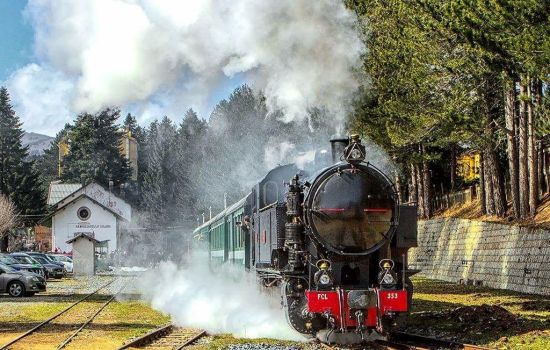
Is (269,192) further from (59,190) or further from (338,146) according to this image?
(59,190)

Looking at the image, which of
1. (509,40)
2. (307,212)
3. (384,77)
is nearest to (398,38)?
(384,77)

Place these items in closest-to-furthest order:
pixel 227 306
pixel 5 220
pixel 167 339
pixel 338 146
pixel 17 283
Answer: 1. pixel 338 146
2. pixel 167 339
3. pixel 227 306
4. pixel 17 283
5. pixel 5 220

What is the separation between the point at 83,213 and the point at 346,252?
59.8m

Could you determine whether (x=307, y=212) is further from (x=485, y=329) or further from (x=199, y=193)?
(x=199, y=193)

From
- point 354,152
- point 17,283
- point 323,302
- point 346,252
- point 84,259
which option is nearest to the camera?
point 323,302

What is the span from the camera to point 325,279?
44.3 ft

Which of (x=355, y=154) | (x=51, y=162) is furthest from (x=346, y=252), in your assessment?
(x=51, y=162)

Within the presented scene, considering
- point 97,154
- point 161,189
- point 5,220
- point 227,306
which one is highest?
point 97,154

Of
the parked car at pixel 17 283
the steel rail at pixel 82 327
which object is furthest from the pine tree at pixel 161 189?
the steel rail at pixel 82 327

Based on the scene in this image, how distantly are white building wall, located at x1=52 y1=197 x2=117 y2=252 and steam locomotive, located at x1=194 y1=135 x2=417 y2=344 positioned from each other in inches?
2284

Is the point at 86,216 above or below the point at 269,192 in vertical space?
above

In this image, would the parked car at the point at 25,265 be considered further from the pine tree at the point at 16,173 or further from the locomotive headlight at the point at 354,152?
the pine tree at the point at 16,173

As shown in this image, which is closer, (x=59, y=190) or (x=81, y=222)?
(x=81, y=222)

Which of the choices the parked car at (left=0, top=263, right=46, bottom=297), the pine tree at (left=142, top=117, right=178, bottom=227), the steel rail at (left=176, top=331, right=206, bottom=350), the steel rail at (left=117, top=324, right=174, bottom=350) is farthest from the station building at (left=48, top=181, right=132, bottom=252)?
the steel rail at (left=176, top=331, right=206, bottom=350)
